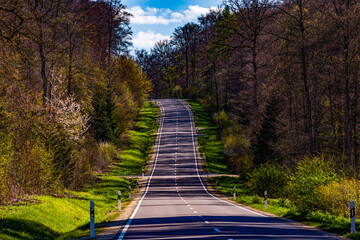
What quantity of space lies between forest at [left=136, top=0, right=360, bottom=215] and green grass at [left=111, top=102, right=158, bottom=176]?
462 inches

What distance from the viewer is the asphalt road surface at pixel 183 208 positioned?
1349 cm

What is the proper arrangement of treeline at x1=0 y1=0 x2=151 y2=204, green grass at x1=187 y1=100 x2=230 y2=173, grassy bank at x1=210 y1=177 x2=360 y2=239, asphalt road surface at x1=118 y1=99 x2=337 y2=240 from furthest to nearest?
green grass at x1=187 y1=100 x2=230 y2=173, treeline at x1=0 y1=0 x2=151 y2=204, grassy bank at x1=210 y1=177 x2=360 y2=239, asphalt road surface at x1=118 y1=99 x2=337 y2=240

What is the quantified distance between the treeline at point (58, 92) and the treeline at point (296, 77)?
12.9m

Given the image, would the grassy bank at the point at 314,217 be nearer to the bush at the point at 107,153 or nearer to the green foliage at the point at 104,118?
the bush at the point at 107,153

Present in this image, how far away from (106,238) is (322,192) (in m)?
9.31

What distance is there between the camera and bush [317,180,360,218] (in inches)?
685

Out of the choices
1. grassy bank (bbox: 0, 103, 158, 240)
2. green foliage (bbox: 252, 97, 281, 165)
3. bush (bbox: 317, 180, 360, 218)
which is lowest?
grassy bank (bbox: 0, 103, 158, 240)

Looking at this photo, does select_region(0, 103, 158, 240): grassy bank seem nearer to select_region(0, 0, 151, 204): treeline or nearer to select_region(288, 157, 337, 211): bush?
select_region(0, 0, 151, 204): treeline

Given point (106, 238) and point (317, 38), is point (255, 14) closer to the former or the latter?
point (317, 38)

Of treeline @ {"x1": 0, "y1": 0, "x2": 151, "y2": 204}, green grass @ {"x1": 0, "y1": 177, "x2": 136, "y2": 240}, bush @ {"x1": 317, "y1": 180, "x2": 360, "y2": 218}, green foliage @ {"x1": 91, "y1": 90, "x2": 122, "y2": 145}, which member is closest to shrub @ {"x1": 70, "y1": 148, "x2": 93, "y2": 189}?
treeline @ {"x1": 0, "y1": 0, "x2": 151, "y2": 204}

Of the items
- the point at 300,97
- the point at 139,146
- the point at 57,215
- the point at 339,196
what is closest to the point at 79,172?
the point at 57,215

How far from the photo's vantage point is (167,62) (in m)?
136

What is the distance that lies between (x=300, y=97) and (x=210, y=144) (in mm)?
29519

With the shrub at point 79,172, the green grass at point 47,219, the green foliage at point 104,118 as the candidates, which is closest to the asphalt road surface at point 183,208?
the green grass at point 47,219
